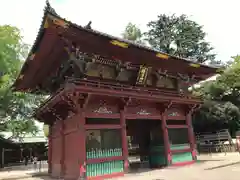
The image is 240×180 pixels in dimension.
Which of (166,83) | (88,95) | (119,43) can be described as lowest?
(88,95)

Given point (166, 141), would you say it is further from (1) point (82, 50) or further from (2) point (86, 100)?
(1) point (82, 50)

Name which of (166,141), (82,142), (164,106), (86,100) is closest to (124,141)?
(82,142)

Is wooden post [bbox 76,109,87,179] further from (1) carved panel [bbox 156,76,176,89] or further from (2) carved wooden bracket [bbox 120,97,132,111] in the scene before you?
(1) carved panel [bbox 156,76,176,89]

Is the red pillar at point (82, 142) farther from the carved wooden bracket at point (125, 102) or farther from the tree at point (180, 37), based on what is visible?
the tree at point (180, 37)

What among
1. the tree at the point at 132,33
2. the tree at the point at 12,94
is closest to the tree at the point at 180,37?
the tree at the point at 132,33

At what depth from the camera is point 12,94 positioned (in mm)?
24891

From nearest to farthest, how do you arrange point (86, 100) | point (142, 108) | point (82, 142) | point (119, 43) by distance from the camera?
point (82, 142) < point (86, 100) < point (119, 43) < point (142, 108)

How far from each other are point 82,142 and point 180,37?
36234mm

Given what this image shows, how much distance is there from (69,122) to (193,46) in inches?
1381

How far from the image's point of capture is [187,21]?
43.0 metres

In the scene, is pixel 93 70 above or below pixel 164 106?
above

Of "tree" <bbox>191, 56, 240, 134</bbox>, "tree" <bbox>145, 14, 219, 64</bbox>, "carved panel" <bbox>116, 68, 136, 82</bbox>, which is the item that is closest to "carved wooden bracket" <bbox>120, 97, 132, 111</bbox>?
"carved panel" <bbox>116, 68, 136, 82</bbox>

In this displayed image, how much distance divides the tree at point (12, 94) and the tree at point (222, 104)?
1993 centimetres

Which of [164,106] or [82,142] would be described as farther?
[164,106]
